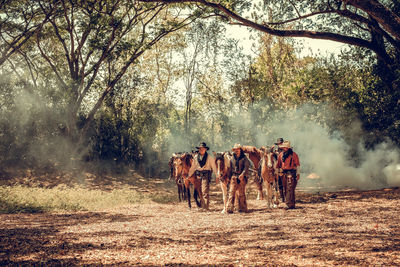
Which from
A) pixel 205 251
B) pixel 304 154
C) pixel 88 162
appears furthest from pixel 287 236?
pixel 304 154

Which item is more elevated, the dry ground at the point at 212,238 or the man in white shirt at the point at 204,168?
the man in white shirt at the point at 204,168

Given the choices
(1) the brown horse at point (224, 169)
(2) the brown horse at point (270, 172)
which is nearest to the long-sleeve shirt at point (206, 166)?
(1) the brown horse at point (224, 169)

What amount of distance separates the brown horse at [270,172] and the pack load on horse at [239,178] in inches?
59.3

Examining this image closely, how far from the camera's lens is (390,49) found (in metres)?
18.8

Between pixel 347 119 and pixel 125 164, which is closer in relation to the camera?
pixel 347 119

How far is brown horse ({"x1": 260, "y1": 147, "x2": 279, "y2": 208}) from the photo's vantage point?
515 inches

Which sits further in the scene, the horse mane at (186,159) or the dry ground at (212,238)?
the horse mane at (186,159)

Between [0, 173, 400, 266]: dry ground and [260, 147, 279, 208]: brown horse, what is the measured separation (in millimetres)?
672

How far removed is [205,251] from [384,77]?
47.9ft

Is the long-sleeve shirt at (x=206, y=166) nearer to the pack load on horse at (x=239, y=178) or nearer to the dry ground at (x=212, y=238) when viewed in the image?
the pack load on horse at (x=239, y=178)

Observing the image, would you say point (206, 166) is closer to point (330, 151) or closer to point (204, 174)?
point (204, 174)

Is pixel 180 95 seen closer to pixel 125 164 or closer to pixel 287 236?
pixel 125 164

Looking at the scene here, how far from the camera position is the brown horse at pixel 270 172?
515 inches

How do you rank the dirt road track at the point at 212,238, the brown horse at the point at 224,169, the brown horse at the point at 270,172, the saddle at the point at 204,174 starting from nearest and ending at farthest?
the dirt road track at the point at 212,238 < the brown horse at the point at 224,169 < the saddle at the point at 204,174 < the brown horse at the point at 270,172
